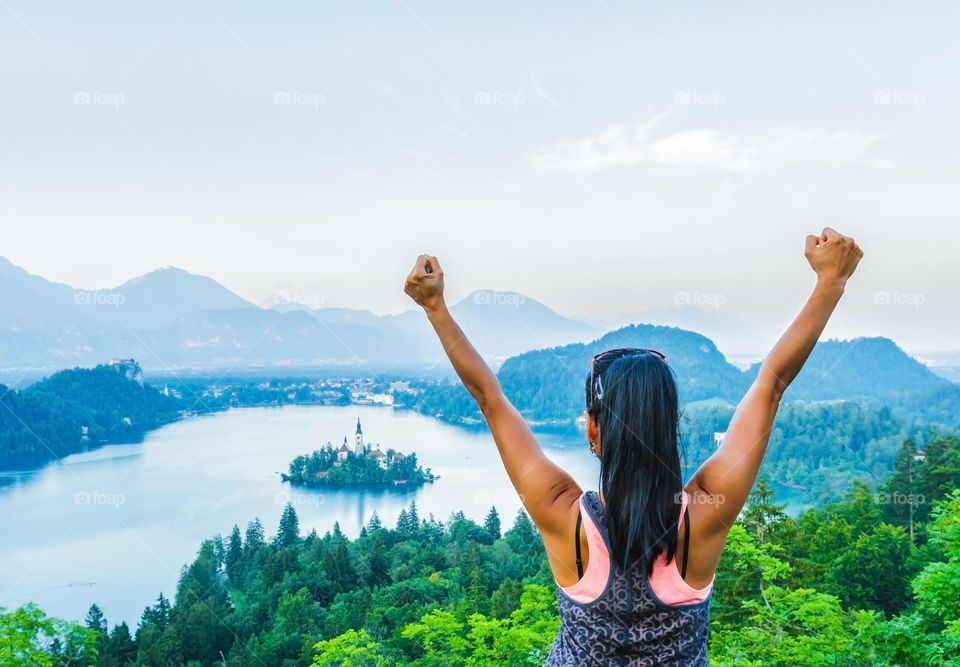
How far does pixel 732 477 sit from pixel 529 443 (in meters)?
0.22

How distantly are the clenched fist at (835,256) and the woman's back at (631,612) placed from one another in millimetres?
307

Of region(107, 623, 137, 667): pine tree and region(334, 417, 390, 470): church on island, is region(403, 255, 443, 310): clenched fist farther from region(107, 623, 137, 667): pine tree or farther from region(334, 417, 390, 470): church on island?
region(334, 417, 390, 470): church on island

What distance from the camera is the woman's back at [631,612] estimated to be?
2.44 ft

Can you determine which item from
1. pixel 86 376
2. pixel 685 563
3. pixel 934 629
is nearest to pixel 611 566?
pixel 685 563

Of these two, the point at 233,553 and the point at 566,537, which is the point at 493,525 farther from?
the point at 566,537

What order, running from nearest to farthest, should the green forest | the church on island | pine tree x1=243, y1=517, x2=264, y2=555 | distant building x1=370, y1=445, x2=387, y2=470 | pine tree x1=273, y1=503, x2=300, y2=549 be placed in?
the green forest → pine tree x1=243, y1=517, x2=264, y2=555 → pine tree x1=273, y1=503, x2=300, y2=549 → distant building x1=370, y1=445, x2=387, y2=470 → the church on island

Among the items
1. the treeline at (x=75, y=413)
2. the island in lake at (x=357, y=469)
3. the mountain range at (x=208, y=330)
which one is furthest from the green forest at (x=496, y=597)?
the mountain range at (x=208, y=330)

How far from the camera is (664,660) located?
74cm

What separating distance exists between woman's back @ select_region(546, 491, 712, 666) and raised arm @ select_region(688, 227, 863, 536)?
0.13 feet

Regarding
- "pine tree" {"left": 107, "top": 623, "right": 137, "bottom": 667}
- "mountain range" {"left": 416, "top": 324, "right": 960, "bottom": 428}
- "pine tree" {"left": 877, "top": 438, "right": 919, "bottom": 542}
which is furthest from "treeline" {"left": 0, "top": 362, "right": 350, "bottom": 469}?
A: "pine tree" {"left": 877, "top": 438, "right": 919, "bottom": 542}

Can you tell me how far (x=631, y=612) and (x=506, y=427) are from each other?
0.24 metres

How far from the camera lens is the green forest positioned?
15.2ft

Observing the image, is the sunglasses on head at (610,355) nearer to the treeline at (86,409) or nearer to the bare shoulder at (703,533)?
the bare shoulder at (703,533)

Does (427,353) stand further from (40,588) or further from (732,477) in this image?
Result: (732,477)
